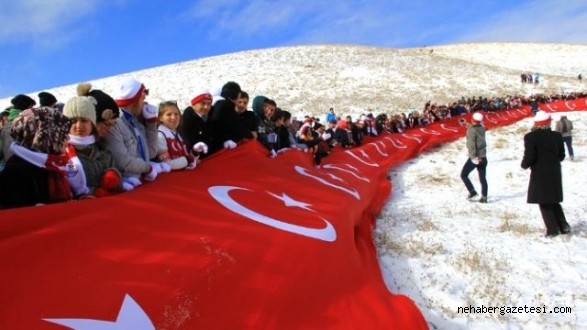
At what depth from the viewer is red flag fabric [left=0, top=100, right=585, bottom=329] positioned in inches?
91.1

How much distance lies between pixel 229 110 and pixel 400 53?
5405 cm

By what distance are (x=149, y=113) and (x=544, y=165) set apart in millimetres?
5552

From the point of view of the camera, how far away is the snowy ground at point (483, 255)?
4578 mm

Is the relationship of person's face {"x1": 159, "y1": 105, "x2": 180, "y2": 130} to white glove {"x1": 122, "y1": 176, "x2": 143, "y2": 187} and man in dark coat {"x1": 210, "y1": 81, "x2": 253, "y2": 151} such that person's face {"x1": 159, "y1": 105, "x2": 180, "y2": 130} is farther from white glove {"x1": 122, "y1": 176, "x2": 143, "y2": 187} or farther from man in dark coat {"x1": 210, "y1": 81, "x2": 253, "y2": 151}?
white glove {"x1": 122, "y1": 176, "x2": 143, "y2": 187}

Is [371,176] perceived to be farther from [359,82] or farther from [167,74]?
[167,74]

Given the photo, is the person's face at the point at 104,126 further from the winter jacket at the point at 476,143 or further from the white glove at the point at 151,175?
the winter jacket at the point at 476,143

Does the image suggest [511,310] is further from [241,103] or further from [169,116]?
[241,103]

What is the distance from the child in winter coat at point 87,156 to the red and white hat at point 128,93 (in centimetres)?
76

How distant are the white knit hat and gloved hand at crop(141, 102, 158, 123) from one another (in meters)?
1.02

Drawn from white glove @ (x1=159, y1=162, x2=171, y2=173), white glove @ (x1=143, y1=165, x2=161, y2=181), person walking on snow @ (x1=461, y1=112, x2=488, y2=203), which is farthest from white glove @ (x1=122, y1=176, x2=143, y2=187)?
person walking on snow @ (x1=461, y1=112, x2=488, y2=203)

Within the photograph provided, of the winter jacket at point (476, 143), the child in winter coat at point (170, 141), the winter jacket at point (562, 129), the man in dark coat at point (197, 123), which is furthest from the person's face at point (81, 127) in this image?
the winter jacket at point (562, 129)

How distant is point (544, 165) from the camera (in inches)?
273

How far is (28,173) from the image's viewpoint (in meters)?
2.81

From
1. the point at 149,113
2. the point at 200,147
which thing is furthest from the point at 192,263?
the point at 200,147
